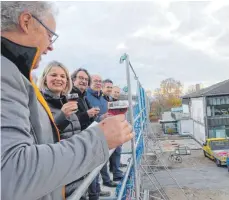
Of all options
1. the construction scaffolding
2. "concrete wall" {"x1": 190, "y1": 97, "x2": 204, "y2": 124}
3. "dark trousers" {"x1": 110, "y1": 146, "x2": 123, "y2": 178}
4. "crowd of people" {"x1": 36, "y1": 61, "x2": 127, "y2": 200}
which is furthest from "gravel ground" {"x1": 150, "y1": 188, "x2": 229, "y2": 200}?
"concrete wall" {"x1": 190, "y1": 97, "x2": 204, "y2": 124}

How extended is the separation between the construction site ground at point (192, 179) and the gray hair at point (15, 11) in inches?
362

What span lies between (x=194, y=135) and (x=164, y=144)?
570 centimetres

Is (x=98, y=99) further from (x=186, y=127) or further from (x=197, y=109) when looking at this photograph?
(x=186, y=127)

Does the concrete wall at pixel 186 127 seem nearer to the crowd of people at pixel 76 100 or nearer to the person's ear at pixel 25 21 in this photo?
the crowd of people at pixel 76 100

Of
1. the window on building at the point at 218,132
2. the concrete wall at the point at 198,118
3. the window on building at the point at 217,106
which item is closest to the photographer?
the window on building at the point at 218,132

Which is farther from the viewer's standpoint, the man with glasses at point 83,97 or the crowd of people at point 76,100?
the man with glasses at point 83,97

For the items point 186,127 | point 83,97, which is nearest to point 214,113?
point 186,127

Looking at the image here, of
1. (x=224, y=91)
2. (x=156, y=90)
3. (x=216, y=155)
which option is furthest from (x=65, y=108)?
(x=156, y=90)

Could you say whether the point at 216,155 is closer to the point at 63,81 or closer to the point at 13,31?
the point at 63,81

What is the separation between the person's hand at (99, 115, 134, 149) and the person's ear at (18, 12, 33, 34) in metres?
0.35

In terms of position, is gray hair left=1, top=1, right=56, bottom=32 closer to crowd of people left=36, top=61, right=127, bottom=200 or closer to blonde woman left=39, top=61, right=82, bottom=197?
crowd of people left=36, top=61, right=127, bottom=200

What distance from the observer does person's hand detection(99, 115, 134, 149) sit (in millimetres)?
829

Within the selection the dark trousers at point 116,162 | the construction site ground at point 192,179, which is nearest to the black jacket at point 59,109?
the dark trousers at point 116,162

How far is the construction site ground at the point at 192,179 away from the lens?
40.7 ft
